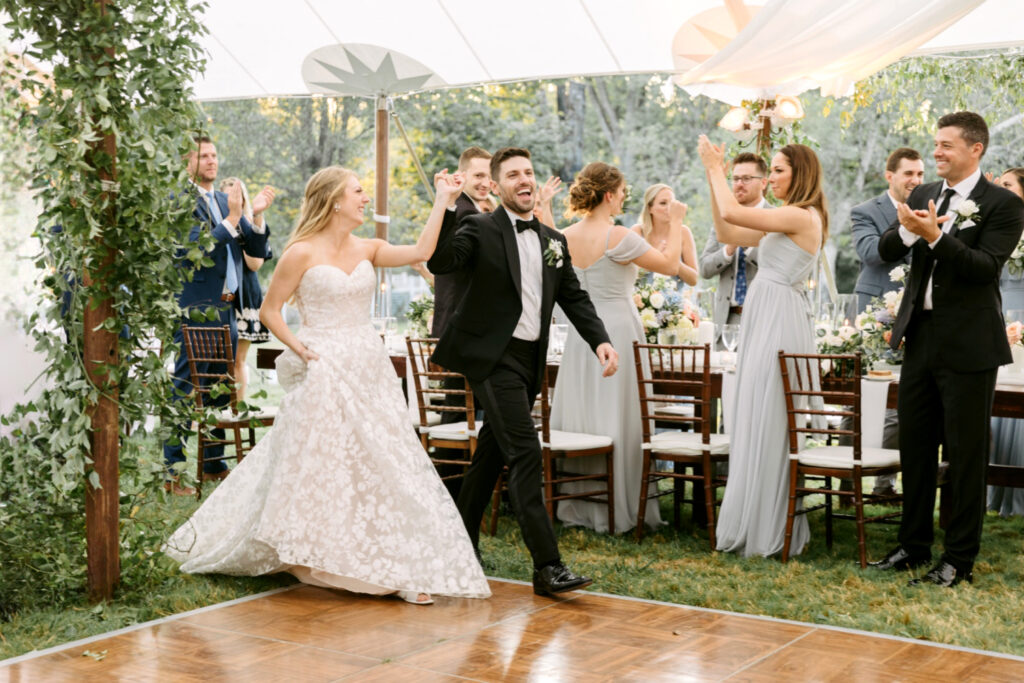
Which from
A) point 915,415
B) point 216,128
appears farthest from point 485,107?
point 915,415

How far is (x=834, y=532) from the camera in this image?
6238mm

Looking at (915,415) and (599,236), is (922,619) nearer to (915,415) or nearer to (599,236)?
(915,415)

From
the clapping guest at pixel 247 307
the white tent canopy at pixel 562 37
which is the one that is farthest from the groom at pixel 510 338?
the clapping guest at pixel 247 307

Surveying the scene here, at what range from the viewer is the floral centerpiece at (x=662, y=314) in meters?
6.43

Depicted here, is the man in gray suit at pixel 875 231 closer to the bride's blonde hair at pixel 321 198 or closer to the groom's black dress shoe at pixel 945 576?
the groom's black dress shoe at pixel 945 576

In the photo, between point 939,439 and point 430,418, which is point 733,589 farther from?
point 430,418

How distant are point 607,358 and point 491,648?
1.38m

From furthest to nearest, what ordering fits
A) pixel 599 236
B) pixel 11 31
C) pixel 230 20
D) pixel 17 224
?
pixel 230 20, pixel 599 236, pixel 17 224, pixel 11 31

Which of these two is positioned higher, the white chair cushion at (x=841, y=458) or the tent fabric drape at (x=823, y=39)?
the tent fabric drape at (x=823, y=39)

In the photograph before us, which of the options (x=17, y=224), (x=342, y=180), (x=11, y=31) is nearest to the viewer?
(x=11, y=31)

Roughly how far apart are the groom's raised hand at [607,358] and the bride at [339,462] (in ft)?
2.72

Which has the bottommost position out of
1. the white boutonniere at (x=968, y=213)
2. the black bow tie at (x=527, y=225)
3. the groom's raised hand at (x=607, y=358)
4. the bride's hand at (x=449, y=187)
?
the groom's raised hand at (x=607, y=358)

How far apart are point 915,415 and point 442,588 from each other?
7.07 ft

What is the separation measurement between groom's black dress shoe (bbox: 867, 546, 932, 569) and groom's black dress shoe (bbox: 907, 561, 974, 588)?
0.22 meters
